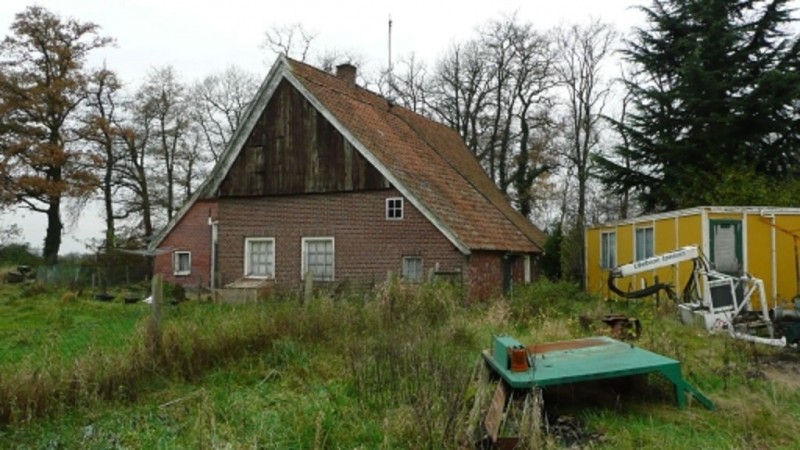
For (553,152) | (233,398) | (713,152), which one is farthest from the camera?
(553,152)

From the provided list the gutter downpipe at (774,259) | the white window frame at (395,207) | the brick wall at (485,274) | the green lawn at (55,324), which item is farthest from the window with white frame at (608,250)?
the green lawn at (55,324)

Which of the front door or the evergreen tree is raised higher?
the evergreen tree

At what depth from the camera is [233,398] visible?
7.31 metres

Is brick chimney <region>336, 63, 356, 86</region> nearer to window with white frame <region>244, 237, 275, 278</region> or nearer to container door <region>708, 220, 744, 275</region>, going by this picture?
window with white frame <region>244, 237, 275, 278</region>

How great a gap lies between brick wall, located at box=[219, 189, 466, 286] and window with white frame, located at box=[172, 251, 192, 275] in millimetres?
11334

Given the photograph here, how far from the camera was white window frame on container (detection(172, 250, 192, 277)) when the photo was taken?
105 ft

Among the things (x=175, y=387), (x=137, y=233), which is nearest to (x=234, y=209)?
(x=175, y=387)

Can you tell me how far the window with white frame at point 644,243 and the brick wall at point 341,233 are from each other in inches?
210

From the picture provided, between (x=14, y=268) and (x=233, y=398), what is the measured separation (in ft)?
101

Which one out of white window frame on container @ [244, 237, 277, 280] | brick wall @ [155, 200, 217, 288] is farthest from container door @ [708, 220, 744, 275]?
brick wall @ [155, 200, 217, 288]

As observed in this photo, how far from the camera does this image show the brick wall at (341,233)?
18516mm

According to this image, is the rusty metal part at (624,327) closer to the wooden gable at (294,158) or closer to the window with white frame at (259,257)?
the wooden gable at (294,158)

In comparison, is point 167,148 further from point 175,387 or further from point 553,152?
point 175,387

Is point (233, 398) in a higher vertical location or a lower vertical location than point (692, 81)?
lower
